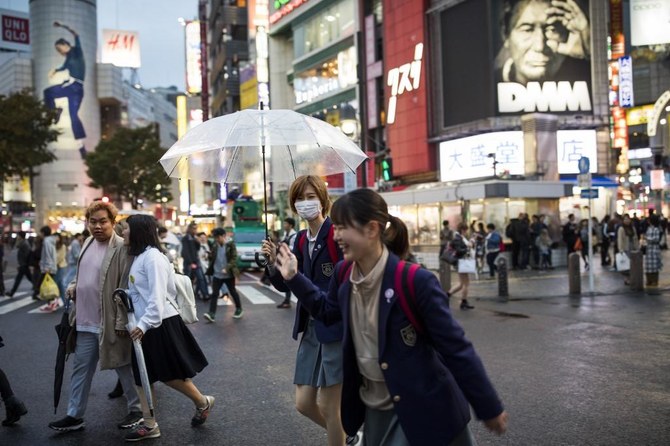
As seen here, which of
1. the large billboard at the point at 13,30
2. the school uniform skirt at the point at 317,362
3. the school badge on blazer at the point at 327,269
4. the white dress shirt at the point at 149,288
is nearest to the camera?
the school uniform skirt at the point at 317,362

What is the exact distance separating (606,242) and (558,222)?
3.09 meters

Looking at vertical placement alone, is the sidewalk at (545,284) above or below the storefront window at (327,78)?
below

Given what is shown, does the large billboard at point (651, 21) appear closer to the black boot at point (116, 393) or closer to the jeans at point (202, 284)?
the jeans at point (202, 284)

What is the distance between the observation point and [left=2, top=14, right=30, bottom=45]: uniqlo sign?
59.2 m

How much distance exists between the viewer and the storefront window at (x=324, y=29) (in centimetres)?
4241

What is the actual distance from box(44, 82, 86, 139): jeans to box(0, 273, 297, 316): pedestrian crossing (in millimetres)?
79430

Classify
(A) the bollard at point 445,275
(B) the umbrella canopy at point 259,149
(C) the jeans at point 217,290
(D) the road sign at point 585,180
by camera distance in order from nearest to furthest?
(B) the umbrella canopy at point 259,149 < (C) the jeans at point 217,290 < (D) the road sign at point 585,180 < (A) the bollard at point 445,275

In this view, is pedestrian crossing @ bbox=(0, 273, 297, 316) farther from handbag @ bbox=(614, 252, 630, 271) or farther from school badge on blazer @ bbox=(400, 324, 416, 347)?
school badge on blazer @ bbox=(400, 324, 416, 347)

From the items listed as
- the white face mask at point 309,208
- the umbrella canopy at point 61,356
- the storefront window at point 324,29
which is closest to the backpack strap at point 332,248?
the white face mask at point 309,208

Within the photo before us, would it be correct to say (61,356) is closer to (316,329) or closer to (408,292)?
(316,329)

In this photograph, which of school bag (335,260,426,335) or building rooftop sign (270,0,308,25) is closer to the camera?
school bag (335,260,426,335)

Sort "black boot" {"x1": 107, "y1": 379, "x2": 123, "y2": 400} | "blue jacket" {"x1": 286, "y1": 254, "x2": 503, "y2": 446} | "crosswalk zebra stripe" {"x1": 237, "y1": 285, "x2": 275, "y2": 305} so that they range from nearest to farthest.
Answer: "blue jacket" {"x1": 286, "y1": 254, "x2": 503, "y2": 446} → "black boot" {"x1": 107, "y1": 379, "x2": 123, "y2": 400} → "crosswalk zebra stripe" {"x1": 237, "y1": 285, "x2": 275, "y2": 305}

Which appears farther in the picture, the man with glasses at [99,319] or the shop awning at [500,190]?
the shop awning at [500,190]

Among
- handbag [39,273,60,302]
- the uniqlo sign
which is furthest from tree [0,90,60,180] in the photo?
the uniqlo sign
